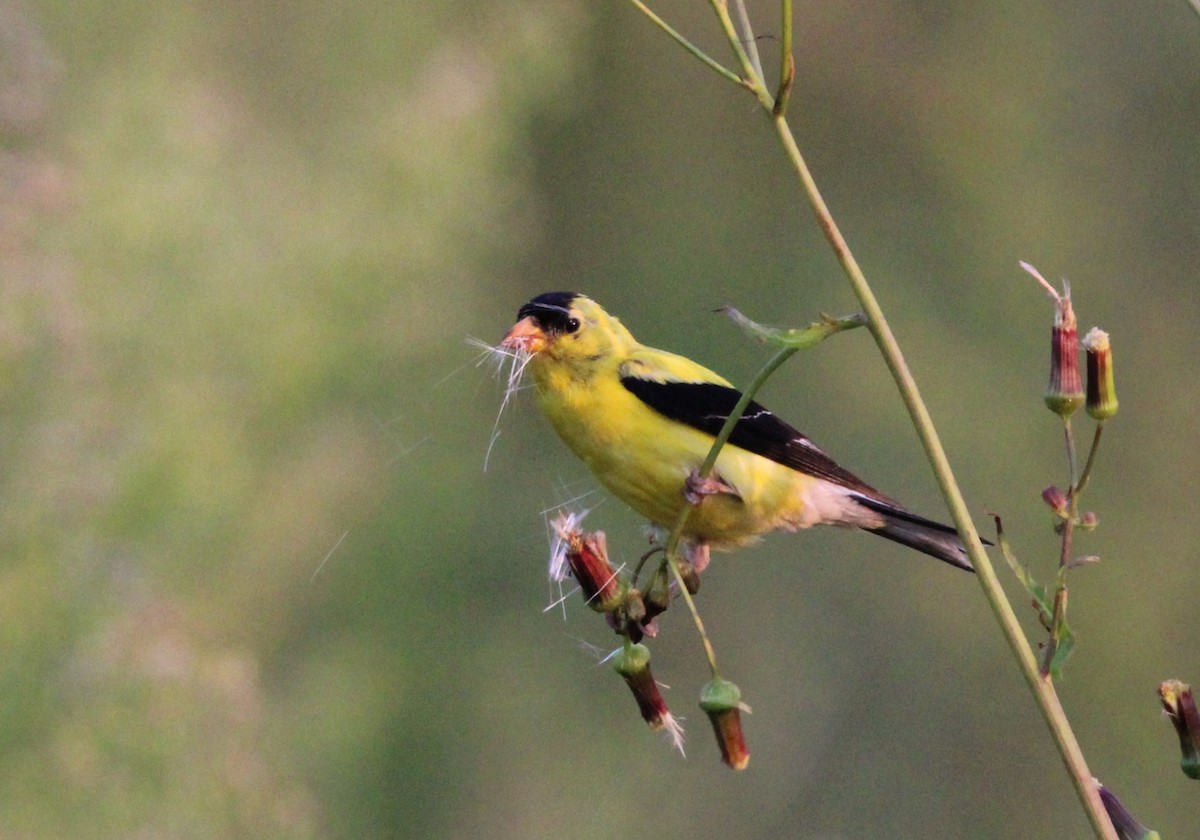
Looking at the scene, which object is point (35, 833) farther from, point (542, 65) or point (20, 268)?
point (542, 65)

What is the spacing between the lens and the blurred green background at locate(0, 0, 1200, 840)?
113 inches

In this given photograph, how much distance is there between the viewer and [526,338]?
226 cm

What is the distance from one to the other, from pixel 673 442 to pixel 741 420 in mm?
161

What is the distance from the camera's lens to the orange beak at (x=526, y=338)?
2055 mm

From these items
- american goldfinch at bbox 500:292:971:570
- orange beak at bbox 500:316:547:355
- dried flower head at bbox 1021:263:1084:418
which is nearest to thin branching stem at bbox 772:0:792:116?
dried flower head at bbox 1021:263:1084:418

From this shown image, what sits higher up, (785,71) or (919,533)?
(785,71)

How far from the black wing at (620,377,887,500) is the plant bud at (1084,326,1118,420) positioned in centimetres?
109

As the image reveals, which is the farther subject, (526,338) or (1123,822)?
(526,338)

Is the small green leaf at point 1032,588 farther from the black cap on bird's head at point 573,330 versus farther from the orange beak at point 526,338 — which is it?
the black cap on bird's head at point 573,330

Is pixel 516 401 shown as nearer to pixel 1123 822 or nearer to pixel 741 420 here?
pixel 741 420

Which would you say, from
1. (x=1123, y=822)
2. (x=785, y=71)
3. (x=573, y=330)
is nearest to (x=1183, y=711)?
(x=1123, y=822)

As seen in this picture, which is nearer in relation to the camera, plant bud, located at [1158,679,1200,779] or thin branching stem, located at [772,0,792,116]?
thin branching stem, located at [772,0,792,116]

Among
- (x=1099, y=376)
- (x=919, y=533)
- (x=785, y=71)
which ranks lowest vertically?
(x=919, y=533)

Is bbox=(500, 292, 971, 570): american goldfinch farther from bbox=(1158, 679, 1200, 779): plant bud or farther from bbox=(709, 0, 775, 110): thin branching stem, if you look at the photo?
bbox=(709, 0, 775, 110): thin branching stem
